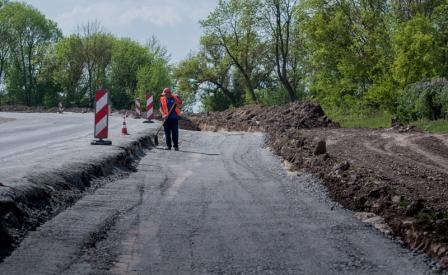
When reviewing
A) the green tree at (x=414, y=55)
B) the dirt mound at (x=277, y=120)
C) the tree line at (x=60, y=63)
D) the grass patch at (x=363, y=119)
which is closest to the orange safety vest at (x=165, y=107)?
the dirt mound at (x=277, y=120)

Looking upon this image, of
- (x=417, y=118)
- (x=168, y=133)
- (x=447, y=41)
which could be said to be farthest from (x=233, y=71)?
(x=168, y=133)

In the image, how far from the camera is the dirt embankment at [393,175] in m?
6.71

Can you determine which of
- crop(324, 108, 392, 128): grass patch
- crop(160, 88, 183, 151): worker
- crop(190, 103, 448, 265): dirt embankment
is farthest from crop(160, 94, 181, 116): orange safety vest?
crop(324, 108, 392, 128): grass patch

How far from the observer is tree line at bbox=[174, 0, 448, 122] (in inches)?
1270

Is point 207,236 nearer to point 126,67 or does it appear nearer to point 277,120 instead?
point 277,120

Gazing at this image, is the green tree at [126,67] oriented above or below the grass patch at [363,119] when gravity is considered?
above

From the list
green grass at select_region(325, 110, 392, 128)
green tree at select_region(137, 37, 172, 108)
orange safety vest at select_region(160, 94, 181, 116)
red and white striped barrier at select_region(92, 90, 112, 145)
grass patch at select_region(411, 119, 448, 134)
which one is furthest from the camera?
green tree at select_region(137, 37, 172, 108)

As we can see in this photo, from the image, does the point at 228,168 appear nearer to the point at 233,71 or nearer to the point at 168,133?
the point at 168,133

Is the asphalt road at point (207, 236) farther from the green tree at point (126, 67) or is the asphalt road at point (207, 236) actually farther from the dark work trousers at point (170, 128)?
the green tree at point (126, 67)

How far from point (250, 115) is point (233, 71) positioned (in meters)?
33.1

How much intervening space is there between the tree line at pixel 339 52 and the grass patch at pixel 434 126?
927mm

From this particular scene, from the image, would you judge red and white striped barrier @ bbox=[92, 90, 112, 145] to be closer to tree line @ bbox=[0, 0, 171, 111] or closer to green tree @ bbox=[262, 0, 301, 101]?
green tree @ bbox=[262, 0, 301, 101]

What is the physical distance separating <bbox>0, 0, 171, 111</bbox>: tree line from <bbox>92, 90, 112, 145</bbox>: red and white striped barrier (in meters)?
60.7

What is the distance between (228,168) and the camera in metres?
12.9
